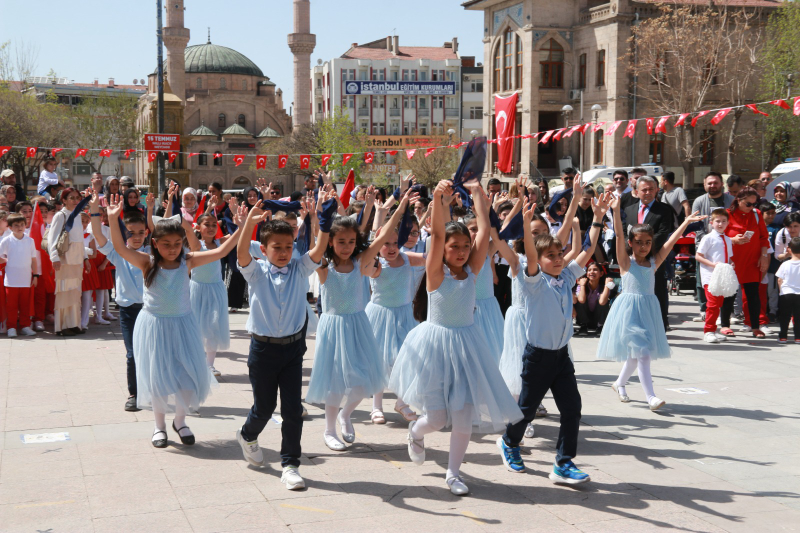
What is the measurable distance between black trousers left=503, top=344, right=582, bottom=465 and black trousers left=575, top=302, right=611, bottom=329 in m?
5.94

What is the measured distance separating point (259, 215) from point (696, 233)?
10289mm

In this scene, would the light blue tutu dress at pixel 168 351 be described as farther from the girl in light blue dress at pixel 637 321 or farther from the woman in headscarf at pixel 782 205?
the woman in headscarf at pixel 782 205

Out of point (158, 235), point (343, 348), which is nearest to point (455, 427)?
point (343, 348)

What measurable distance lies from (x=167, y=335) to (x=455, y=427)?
2.34 m

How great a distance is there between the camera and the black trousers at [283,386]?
515 cm

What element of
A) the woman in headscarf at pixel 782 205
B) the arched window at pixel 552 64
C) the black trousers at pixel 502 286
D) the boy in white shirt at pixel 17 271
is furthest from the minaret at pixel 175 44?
the black trousers at pixel 502 286

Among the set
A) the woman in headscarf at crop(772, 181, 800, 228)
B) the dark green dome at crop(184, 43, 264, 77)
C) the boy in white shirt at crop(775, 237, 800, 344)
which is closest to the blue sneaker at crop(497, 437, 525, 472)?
the boy in white shirt at crop(775, 237, 800, 344)

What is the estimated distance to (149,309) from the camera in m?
6.02

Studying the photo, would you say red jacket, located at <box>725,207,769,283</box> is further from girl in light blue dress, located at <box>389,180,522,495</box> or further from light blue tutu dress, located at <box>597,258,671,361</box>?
girl in light blue dress, located at <box>389,180,522,495</box>

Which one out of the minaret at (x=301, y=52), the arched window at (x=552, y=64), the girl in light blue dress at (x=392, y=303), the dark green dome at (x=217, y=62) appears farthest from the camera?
the dark green dome at (x=217, y=62)

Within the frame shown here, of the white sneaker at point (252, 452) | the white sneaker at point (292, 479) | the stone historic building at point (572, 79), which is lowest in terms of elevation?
the white sneaker at point (292, 479)

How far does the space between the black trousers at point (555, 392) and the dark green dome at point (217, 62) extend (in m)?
91.3

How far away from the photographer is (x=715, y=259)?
11.2 meters

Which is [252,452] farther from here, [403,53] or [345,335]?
[403,53]
